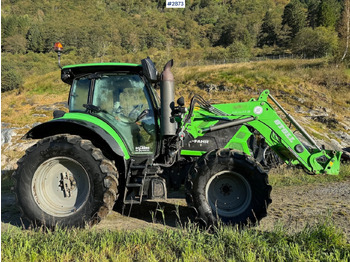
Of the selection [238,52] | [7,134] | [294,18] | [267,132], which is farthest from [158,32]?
[267,132]

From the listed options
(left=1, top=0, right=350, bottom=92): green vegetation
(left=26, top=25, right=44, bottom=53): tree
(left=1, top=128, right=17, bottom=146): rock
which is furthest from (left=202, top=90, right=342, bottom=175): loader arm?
(left=26, top=25, right=44, bottom=53): tree

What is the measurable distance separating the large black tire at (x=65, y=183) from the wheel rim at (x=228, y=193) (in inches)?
53.6

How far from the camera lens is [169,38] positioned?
8481 centimetres

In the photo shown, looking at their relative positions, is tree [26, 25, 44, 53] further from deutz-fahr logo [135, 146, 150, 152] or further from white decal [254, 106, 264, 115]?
white decal [254, 106, 264, 115]

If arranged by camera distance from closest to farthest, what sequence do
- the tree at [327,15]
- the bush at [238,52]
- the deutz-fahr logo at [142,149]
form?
the deutz-fahr logo at [142,149]
the bush at [238,52]
the tree at [327,15]

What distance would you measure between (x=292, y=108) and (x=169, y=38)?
71105 mm

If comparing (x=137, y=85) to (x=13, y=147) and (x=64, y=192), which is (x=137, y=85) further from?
Result: (x=13, y=147)

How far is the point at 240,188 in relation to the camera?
4336 millimetres

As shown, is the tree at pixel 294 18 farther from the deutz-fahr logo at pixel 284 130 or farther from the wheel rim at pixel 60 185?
the wheel rim at pixel 60 185

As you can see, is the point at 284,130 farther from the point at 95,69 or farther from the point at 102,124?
the point at 95,69

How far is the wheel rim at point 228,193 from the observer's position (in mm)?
Result: 4258

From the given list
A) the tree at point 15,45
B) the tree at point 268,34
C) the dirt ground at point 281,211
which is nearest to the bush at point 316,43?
the tree at point 268,34

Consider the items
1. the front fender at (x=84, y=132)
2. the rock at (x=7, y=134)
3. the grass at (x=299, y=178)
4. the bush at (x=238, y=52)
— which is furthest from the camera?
the bush at (x=238, y=52)

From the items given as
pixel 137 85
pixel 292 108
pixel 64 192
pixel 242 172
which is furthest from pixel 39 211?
pixel 292 108
